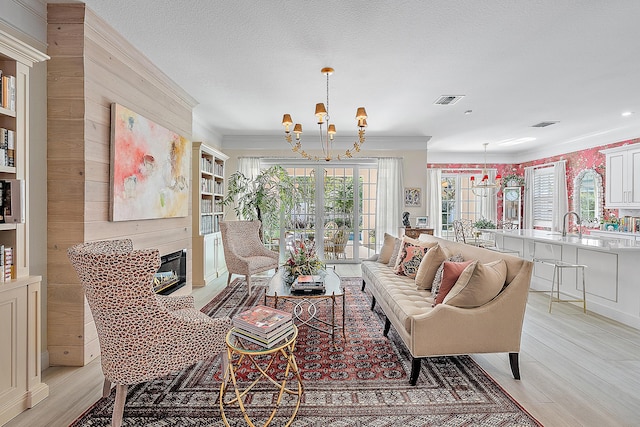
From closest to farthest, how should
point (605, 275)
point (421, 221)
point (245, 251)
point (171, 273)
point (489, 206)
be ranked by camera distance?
point (605, 275)
point (171, 273)
point (245, 251)
point (421, 221)
point (489, 206)

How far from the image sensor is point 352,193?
275 inches

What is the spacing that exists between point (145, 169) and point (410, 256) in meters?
2.88

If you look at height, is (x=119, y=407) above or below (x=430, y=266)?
below

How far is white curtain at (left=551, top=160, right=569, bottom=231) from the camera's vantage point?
7328 mm

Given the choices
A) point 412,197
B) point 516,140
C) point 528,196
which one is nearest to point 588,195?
point 528,196

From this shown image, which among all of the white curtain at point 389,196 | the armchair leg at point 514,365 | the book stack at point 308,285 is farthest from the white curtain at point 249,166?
the armchair leg at point 514,365

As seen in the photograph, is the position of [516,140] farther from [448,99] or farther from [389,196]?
[448,99]

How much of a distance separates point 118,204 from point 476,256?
3.12 meters

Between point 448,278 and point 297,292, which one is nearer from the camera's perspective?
point 448,278

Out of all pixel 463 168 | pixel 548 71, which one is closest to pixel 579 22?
pixel 548 71

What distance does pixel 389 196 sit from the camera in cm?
690

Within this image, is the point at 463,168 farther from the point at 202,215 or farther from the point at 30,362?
the point at 30,362

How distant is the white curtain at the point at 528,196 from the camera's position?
27.4 ft

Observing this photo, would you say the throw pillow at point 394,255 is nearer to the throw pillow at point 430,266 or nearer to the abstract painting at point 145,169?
the throw pillow at point 430,266
